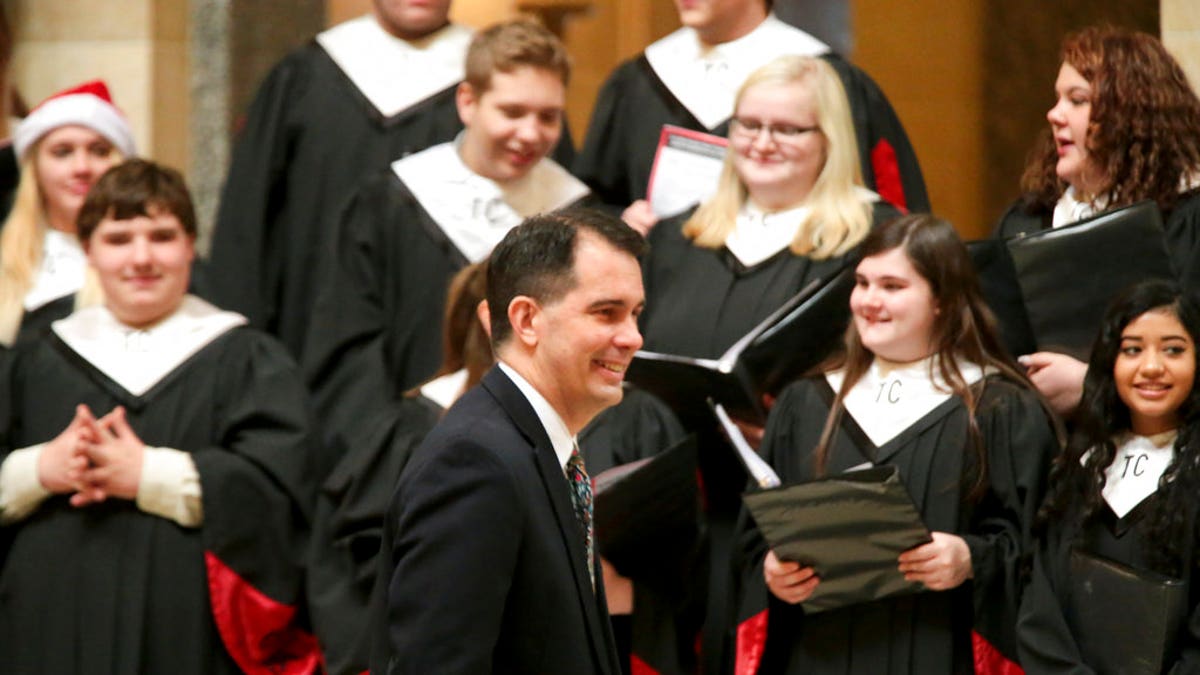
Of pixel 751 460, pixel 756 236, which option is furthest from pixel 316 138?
pixel 751 460

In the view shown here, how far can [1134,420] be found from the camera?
4.28 m

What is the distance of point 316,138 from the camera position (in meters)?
6.18

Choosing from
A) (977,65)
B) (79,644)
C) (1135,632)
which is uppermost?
(977,65)

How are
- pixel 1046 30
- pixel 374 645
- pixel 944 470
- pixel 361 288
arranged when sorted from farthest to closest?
pixel 1046 30 → pixel 361 288 → pixel 944 470 → pixel 374 645

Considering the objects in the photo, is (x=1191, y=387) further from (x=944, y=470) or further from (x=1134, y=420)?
(x=944, y=470)

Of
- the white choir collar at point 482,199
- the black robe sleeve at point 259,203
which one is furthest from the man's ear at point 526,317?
the black robe sleeve at point 259,203

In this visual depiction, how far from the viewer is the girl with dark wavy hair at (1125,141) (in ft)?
15.0

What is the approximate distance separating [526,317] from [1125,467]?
166cm

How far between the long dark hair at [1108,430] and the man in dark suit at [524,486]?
4.64 feet

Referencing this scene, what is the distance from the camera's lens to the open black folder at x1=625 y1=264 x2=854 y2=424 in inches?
185

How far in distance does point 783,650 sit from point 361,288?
1.77 meters

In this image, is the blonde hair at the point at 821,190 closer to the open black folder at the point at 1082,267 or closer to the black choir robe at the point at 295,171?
the open black folder at the point at 1082,267

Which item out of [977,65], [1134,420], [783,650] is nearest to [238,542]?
[783,650]

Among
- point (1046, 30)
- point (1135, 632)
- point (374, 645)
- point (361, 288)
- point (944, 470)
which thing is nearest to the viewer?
point (374, 645)
